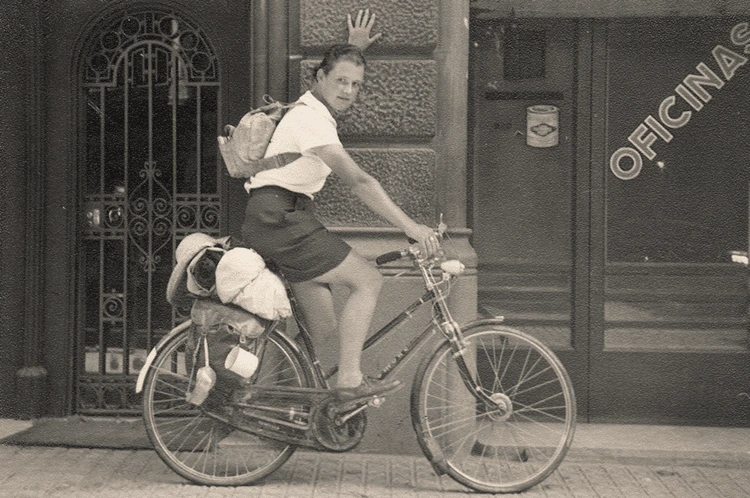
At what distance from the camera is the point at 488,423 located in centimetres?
563

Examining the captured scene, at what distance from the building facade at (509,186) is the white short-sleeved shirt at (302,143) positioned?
4.34ft

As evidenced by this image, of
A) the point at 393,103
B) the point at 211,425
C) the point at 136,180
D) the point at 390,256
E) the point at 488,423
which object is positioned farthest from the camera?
the point at 136,180

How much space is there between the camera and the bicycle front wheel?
18.1 ft

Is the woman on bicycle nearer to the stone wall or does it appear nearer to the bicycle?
the bicycle

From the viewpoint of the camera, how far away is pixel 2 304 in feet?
22.8

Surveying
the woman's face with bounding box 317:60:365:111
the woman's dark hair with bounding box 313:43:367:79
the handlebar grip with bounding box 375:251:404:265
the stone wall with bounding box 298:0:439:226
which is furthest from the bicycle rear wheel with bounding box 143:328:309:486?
the woman's dark hair with bounding box 313:43:367:79

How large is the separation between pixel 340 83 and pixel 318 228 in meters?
0.67

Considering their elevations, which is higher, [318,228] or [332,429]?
[318,228]

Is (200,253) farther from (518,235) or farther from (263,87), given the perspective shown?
(518,235)

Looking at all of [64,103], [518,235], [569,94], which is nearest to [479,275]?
[518,235]

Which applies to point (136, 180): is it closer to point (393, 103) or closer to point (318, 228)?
point (393, 103)

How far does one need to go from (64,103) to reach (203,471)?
2469 mm

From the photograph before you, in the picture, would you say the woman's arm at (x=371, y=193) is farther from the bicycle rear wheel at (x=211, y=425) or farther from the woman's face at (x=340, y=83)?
the bicycle rear wheel at (x=211, y=425)

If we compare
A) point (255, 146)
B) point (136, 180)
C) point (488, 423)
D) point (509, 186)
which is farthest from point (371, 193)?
point (136, 180)
